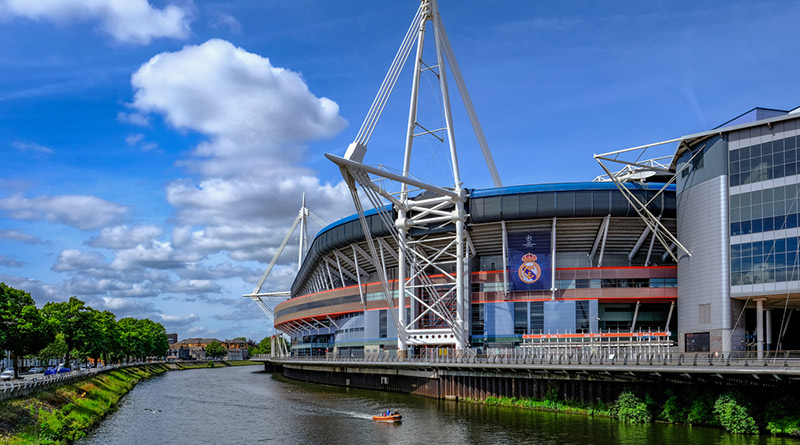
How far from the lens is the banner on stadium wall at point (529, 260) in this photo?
83125 mm

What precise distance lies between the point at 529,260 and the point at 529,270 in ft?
4.03

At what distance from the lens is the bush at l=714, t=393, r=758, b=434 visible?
45125mm

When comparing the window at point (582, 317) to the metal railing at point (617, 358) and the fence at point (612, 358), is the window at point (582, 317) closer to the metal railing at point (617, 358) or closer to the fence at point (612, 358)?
the fence at point (612, 358)

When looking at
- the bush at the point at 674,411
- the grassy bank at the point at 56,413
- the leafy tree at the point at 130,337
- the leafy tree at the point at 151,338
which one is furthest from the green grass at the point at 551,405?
the leafy tree at the point at 151,338

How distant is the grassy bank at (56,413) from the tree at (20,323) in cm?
759

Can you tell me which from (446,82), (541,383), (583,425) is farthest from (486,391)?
(446,82)

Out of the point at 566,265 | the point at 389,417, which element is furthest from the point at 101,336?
the point at 566,265

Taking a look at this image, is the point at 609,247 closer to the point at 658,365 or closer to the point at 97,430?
the point at 658,365

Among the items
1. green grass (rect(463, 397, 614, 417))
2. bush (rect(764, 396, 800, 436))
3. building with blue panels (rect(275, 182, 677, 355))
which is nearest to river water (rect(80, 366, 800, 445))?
bush (rect(764, 396, 800, 436))

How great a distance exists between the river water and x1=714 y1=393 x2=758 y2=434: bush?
2.55ft

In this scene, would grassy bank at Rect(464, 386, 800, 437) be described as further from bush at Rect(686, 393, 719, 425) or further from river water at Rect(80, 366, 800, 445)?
river water at Rect(80, 366, 800, 445)

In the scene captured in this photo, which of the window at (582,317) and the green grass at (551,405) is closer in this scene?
the green grass at (551,405)

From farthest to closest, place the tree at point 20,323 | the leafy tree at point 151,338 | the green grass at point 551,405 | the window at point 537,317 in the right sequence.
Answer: the leafy tree at point 151,338 < the window at point 537,317 < the tree at point 20,323 < the green grass at point 551,405

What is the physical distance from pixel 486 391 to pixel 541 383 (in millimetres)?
7385
